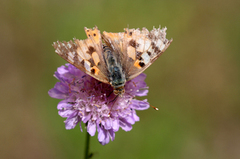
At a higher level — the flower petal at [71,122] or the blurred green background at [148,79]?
the blurred green background at [148,79]

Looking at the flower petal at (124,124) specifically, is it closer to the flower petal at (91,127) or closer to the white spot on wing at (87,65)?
the flower petal at (91,127)

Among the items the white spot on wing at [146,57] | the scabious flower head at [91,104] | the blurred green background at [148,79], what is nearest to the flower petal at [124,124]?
the scabious flower head at [91,104]

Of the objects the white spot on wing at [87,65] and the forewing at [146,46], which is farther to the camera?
the forewing at [146,46]

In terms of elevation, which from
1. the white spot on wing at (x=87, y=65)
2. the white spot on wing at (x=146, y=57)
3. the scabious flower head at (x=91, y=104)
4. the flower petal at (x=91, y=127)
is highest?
the white spot on wing at (x=146, y=57)

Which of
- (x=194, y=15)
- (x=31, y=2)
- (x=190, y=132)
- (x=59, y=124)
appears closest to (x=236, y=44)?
(x=194, y=15)

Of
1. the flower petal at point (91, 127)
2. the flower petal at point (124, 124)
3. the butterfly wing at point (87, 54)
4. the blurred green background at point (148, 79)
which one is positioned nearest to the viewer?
the butterfly wing at point (87, 54)

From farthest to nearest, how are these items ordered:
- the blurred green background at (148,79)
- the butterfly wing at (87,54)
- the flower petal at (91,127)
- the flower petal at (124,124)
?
the blurred green background at (148,79) < the flower petal at (124,124) < the flower petal at (91,127) < the butterfly wing at (87,54)

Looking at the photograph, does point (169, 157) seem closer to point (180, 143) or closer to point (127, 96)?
point (180, 143)
